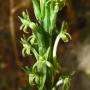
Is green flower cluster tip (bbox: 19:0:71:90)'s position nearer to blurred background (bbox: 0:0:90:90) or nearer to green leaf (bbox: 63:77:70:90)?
green leaf (bbox: 63:77:70:90)

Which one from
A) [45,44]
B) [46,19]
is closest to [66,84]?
[45,44]

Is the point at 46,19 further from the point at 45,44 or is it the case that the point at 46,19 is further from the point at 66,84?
the point at 66,84

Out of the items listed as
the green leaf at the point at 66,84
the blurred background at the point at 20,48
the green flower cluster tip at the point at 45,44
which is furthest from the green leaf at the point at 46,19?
the blurred background at the point at 20,48

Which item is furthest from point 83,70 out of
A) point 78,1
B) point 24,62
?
point 78,1

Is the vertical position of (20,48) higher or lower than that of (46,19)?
lower

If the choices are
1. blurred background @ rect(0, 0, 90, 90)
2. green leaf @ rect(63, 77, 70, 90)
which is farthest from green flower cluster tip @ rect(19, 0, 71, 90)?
blurred background @ rect(0, 0, 90, 90)
